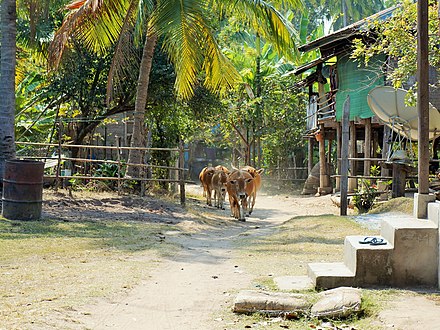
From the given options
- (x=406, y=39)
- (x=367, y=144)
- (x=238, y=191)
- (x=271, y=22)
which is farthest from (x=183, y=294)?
(x=367, y=144)

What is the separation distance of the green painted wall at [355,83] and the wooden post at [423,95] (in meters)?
13.3

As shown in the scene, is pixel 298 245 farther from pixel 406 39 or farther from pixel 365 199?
pixel 365 199

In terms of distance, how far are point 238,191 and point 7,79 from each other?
6977 mm

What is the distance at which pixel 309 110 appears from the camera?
29.9 metres

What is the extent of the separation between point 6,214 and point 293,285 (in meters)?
7.47

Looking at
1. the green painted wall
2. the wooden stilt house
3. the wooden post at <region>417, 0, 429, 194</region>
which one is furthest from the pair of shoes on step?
the green painted wall

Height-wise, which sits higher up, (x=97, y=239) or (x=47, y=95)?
(x=47, y=95)

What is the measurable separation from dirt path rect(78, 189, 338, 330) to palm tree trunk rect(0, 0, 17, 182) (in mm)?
5264

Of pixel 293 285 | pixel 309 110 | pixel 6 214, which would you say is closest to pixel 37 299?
pixel 293 285

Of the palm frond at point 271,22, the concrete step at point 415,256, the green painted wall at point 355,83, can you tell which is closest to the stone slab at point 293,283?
the concrete step at point 415,256

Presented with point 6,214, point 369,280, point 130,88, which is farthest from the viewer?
Result: point 130,88

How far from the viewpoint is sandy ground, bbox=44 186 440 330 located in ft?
18.8

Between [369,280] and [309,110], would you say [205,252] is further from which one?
[309,110]

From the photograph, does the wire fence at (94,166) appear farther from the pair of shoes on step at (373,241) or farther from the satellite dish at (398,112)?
the pair of shoes on step at (373,241)
